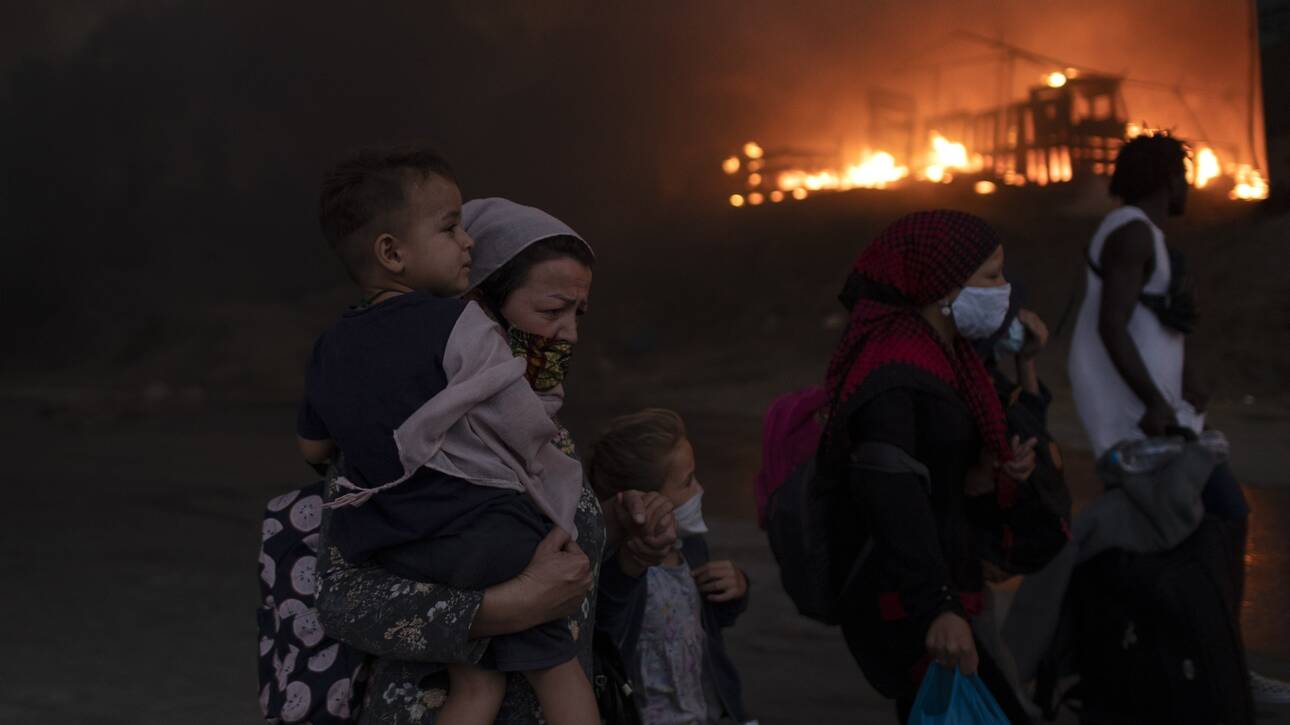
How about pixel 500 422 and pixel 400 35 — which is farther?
pixel 400 35

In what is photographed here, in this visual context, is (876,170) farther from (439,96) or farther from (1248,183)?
(439,96)

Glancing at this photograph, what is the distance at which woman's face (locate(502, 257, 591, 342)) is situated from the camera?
2184 mm

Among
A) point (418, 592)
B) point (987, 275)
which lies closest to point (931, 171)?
point (987, 275)

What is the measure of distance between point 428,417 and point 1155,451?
2751 mm

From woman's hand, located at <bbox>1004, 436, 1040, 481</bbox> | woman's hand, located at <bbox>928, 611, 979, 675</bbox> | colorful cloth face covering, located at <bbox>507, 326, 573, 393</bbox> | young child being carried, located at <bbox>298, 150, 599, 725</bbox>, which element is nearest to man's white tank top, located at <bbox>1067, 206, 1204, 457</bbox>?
woman's hand, located at <bbox>1004, 436, 1040, 481</bbox>

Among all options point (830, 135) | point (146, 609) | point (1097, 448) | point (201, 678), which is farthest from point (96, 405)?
point (830, 135)

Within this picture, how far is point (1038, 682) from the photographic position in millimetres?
3957

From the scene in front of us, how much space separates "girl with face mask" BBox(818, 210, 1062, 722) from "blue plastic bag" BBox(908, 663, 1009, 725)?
43 millimetres

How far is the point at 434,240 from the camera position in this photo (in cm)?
205

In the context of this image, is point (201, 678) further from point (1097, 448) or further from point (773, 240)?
point (773, 240)

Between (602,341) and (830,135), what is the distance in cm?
1160

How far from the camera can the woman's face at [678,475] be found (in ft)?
9.92

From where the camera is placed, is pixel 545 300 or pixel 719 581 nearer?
pixel 545 300

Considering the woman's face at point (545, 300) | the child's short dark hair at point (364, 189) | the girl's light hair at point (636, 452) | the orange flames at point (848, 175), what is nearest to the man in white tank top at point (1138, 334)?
the girl's light hair at point (636, 452)
